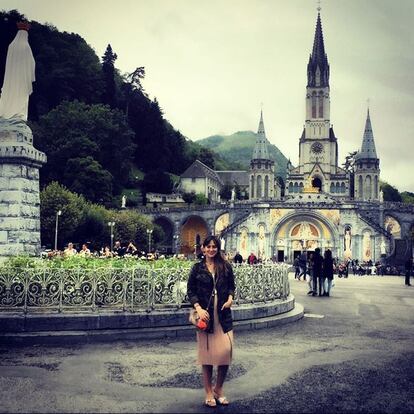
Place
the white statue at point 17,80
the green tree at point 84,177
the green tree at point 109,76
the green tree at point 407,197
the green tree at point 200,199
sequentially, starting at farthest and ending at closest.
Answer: the green tree at point 407,197 < the green tree at point 200,199 < the green tree at point 109,76 < the green tree at point 84,177 < the white statue at point 17,80

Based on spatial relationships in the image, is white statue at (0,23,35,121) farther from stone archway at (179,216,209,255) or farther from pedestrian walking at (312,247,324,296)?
stone archway at (179,216,209,255)

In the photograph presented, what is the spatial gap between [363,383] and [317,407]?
4.03ft

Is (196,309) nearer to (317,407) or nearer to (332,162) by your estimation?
(317,407)

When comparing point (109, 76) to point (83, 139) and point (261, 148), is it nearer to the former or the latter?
point (83, 139)

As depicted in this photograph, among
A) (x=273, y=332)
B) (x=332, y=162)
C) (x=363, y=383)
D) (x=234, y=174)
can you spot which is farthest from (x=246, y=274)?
(x=234, y=174)

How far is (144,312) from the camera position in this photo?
8.95 m

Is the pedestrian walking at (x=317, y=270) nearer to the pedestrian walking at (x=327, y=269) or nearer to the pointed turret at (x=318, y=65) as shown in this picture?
the pedestrian walking at (x=327, y=269)

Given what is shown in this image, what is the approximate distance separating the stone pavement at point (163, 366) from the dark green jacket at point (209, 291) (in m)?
0.88

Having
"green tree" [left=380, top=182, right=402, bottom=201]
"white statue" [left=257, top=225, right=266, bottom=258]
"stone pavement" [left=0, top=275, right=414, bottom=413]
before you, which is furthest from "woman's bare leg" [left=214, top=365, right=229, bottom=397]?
"green tree" [left=380, top=182, right=402, bottom=201]

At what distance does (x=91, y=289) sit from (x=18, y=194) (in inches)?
172

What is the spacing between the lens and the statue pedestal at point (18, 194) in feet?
38.3

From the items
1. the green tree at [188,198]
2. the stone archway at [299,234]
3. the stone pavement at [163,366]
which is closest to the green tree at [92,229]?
the stone archway at [299,234]

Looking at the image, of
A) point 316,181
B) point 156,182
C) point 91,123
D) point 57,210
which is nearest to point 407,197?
point 316,181

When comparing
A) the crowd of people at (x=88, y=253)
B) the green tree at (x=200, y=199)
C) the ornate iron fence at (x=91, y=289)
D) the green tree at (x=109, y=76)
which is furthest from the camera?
the green tree at (x=200, y=199)
